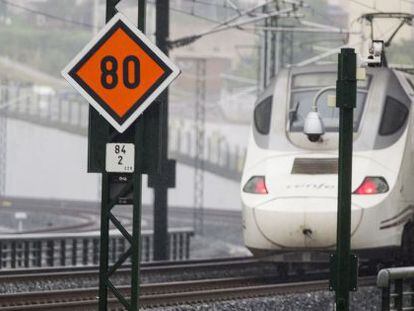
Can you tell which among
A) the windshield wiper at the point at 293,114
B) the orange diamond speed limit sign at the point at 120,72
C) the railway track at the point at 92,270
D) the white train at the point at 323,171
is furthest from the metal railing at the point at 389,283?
the railway track at the point at 92,270

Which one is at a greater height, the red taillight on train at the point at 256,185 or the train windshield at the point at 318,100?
the train windshield at the point at 318,100

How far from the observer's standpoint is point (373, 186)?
16062 mm

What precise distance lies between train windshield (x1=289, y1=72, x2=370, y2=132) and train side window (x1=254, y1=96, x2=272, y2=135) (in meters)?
0.33

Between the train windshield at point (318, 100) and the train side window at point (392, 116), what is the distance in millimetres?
339

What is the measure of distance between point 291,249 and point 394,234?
1.41 metres

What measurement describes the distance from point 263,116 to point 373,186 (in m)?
2.16

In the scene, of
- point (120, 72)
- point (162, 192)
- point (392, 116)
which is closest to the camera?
point (120, 72)

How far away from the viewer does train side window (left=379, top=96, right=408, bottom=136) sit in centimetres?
1667

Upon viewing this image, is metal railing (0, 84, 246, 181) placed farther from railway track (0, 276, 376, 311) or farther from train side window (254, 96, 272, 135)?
railway track (0, 276, 376, 311)

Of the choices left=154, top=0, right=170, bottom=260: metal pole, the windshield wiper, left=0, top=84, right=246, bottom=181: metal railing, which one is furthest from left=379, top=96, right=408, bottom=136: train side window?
left=0, top=84, right=246, bottom=181: metal railing

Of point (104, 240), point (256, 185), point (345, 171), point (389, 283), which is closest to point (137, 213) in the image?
point (104, 240)

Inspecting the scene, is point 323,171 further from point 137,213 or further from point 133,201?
point 137,213

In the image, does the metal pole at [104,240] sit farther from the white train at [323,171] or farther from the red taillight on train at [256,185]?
the red taillight on train at [256,185]

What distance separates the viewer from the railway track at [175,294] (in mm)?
14134
